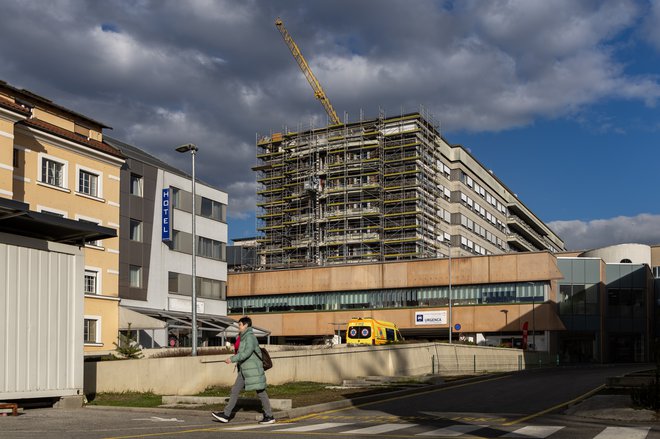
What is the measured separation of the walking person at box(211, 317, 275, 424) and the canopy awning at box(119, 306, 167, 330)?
32642 millimetres

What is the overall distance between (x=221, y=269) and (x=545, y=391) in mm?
41558

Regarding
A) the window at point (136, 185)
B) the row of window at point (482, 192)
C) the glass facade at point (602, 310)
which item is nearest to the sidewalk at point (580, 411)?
the window at point (136, 185)

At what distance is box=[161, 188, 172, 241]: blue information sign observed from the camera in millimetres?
55906

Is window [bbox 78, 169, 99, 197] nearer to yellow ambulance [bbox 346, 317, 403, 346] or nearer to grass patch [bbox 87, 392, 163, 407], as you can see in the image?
yellow ambulance [bbox 346, 317, 403, 346]

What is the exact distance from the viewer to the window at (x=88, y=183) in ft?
147

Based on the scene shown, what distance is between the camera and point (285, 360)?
27391mm

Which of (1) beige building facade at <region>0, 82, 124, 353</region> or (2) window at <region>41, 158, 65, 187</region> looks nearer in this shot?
(1) beige building facade at <region>0, 82, 124, 353</region>

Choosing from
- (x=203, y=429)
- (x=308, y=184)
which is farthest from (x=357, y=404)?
(x=308, y=184)

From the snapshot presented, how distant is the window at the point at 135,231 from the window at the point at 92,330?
10040 millimetres

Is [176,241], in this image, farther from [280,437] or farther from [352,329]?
[280,437]

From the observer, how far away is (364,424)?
1472 centimetres

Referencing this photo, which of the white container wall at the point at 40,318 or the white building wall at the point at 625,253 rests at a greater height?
the white building wall at the point at 625,253

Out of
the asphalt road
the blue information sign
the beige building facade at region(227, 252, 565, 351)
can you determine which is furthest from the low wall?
the beige building facade at region(227, 252, 565, 351)

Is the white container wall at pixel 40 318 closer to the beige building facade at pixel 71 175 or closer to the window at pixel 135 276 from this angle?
the beige building facade at pixel 71 175
